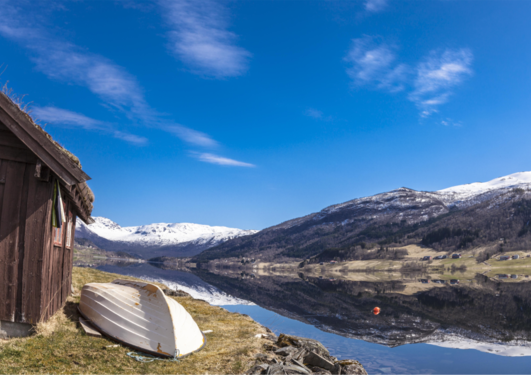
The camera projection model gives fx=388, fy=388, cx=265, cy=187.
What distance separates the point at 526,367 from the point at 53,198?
1048 inches

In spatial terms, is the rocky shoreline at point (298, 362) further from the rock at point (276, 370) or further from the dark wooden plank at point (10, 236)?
the dark wooden plank at point (10, 236)

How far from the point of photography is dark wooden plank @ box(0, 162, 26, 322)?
1380 centimetres

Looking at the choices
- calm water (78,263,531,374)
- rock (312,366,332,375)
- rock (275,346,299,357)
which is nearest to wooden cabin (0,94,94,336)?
rock (275,346,299,357)

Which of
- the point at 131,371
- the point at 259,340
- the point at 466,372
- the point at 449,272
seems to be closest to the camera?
the point at 131,371

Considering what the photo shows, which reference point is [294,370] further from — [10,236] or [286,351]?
[10,236]

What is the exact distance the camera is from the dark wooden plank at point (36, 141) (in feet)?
44.8

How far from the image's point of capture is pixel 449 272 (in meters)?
151

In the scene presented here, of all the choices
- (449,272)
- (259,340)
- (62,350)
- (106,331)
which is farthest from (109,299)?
(449,272)

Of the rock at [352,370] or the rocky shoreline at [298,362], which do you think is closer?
the rocky shoreline at [298,362]

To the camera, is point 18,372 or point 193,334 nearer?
point 18,372

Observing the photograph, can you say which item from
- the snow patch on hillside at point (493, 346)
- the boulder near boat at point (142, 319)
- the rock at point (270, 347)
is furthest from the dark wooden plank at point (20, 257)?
the snow patch on hillside at point (493, 346)

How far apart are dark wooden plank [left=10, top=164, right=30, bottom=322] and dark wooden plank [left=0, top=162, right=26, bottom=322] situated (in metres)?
0.03

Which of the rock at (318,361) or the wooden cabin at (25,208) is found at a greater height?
the wooden cabin at (25,208)

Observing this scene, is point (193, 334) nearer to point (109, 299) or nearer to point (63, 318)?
point (109, 299)
